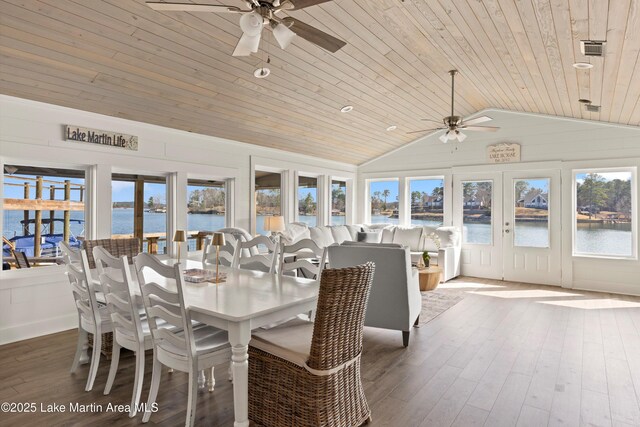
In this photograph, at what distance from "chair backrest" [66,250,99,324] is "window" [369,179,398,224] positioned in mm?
6715

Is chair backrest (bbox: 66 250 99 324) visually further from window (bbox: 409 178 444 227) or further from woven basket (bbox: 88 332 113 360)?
window (bbox: 409 178 444 227)

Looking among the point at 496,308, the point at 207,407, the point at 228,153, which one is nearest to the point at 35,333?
the point at 207,407

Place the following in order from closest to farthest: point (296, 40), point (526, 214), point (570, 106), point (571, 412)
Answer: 1. point (571, 412)
2. point (296, 40)
3. point (570, 106)
4. point (526, 214)

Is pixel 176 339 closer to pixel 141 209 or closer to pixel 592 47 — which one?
pixel 141 209

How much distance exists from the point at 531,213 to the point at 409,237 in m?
2.24

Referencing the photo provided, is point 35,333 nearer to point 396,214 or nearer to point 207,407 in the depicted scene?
point 207,407

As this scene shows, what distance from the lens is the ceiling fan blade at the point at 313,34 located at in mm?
2340

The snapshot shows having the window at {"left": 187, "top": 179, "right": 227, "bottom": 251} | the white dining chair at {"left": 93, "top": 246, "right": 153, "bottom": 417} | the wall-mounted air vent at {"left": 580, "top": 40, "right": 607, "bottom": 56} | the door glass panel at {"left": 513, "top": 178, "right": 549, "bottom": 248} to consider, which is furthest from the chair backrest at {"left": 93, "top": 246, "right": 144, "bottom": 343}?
the door glass panel at {"left": 513, "top": 178, "right": 549, "bottom": 248}

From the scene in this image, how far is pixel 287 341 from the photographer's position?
2.27 meters

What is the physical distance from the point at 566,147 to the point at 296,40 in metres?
5.24

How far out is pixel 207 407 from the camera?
2.53m

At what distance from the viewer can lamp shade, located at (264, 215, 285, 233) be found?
622 cm

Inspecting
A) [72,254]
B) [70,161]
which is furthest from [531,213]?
[70,161]

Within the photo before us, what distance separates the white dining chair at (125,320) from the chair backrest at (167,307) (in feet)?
0.49
